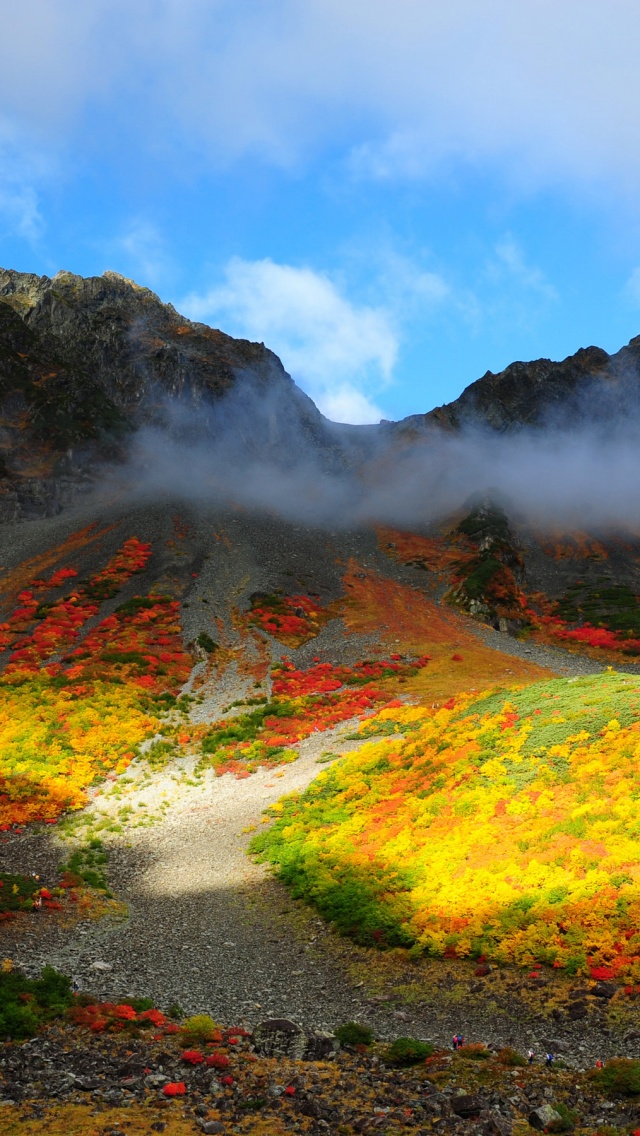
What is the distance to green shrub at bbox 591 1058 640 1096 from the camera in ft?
53.2

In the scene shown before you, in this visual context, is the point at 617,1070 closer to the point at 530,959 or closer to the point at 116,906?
the point at 530,959

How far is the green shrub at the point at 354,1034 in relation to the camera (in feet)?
65.7

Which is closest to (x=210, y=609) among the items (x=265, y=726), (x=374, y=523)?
(x=265, y=726)

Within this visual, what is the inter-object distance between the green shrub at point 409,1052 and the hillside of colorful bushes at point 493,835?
5.46 metres

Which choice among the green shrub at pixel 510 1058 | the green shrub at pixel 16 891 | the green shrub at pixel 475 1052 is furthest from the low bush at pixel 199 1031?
the green shrub at pixel 16 891


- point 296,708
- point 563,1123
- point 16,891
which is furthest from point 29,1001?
point 296,708

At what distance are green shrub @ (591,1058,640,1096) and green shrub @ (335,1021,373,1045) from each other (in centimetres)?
618

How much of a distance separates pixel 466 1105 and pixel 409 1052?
3242mm

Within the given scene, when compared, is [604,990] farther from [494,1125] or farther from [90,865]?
[90,865]

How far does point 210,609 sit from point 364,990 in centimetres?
7186

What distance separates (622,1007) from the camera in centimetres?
1988

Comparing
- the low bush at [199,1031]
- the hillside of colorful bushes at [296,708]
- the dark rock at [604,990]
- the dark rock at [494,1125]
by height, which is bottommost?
the low bush at [199,1031]

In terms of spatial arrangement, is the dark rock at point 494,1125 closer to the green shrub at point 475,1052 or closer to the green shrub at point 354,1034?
the green shrub at point 475,1052

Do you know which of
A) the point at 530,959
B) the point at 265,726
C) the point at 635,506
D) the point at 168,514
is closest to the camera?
the point at 530,959
